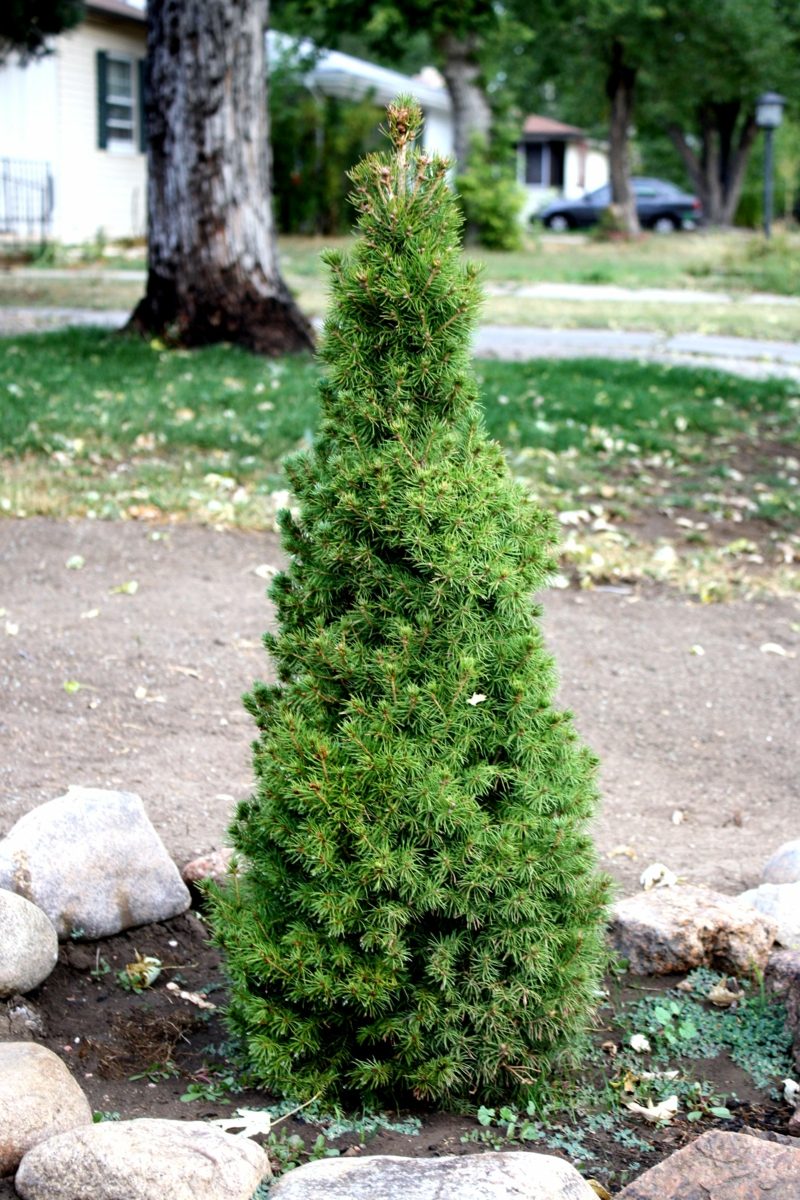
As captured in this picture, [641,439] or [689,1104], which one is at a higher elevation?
[641,439]

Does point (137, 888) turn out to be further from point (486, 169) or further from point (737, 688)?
point (486, 169)

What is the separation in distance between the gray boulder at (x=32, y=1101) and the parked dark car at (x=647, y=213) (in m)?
45.6

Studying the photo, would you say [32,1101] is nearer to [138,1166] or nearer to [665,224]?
[138,1166]

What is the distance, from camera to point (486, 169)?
27.3m

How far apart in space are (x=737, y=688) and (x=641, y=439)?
366cm

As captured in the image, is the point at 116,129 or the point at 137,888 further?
the point at 116,129

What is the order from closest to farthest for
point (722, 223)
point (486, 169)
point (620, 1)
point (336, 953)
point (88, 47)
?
point (336, 953) < point (88, 47) < point (486, 169) < point (620, 1) < point (722, 223)

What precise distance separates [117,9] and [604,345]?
14601 millimetres

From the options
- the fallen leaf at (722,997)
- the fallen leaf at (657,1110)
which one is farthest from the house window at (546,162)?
the fallen leaf at (657,1110)

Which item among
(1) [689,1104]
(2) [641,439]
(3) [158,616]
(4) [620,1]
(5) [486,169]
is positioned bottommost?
(1) [689,1104]

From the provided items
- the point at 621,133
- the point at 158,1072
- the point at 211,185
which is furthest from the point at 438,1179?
the point at 621,133

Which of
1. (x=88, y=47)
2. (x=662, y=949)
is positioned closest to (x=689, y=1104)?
(x=662, y=949)

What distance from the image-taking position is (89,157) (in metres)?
23.0

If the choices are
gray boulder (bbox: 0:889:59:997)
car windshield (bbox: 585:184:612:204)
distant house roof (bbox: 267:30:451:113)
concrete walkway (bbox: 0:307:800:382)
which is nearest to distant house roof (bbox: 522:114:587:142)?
car windshield (bbox: 585:184:612:204)
